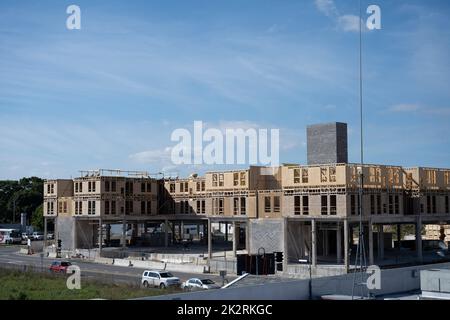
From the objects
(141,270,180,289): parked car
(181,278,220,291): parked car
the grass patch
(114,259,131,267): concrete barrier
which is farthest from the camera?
(114,259,131,267): concrete barrier

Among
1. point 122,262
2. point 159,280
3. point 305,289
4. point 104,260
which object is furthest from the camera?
point 104,260

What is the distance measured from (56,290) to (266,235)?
1058 inches

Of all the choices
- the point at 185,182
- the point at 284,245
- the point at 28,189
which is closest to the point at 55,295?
the point at 284,245

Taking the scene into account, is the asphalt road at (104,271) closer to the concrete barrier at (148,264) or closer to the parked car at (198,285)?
the concrete barrier at (148,264)

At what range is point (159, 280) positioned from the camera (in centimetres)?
4441

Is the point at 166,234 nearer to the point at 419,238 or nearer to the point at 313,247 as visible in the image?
the point at 313,247

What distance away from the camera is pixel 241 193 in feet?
213

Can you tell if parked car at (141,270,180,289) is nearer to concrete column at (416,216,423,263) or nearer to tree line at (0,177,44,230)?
concrete column at (416,216,423,263)

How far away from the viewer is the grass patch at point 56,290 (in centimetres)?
3444

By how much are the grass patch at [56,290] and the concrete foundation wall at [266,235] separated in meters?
20.7

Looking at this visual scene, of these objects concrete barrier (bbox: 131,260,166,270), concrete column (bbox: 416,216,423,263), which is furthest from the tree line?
concrete column (bbox: 416,216,423,263)

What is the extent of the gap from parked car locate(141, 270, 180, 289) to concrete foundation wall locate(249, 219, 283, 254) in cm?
1664

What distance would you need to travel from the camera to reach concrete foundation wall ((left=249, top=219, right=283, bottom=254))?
58.9 meters

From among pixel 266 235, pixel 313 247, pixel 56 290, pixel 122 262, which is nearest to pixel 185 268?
pixel 266 235
